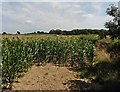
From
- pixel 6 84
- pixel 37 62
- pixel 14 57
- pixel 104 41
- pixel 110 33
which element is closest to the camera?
pixel 6 84

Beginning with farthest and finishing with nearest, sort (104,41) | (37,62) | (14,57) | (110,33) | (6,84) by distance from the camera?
(104,41) < (37,62) < (110,33) < (14,57) < (6,84)

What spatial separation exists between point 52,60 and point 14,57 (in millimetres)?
9224

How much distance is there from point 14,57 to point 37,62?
25.3 feet

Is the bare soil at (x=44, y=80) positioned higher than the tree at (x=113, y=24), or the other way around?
→ the tree at (x=113, y=24)

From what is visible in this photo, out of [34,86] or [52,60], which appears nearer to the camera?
[34,86]

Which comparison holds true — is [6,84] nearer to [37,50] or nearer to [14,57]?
[14,57]

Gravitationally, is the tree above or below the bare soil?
above

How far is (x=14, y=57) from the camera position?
15.2m

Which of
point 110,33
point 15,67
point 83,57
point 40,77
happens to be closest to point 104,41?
point 83,57

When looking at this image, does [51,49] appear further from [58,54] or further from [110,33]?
[110,33]

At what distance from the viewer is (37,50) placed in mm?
23031

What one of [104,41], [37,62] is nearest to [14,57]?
[37,62]

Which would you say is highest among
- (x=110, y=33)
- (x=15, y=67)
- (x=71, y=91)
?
(x=110, y=33)

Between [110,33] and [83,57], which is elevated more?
[110,33]
